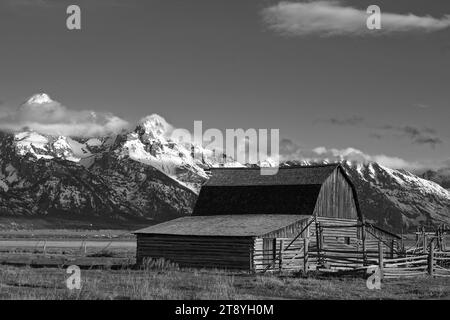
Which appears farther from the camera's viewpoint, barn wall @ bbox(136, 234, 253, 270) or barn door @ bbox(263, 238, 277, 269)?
barn door @ bbox(263, 238, 277, 269)

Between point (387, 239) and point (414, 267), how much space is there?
12406 mm

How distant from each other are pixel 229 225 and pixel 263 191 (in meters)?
6.45

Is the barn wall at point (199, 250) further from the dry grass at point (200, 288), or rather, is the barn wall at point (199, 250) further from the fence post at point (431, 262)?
the fence post at point (431, 262)

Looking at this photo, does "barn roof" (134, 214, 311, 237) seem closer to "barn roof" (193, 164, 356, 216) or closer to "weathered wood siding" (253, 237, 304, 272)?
"weathered wood siding" (253, 237, 304, 272)

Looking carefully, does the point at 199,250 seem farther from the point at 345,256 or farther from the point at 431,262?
the point at 431,262

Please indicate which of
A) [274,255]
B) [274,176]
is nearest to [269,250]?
[274,255]

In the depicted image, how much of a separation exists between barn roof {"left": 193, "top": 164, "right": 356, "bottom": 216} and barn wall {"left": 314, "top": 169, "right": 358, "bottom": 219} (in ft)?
1.73

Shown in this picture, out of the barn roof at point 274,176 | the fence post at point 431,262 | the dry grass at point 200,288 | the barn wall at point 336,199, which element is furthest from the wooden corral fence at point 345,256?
the barn roof at point 274,176

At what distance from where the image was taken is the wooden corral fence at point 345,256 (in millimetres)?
34594

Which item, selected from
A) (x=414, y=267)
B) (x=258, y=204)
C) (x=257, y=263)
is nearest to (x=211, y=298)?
(x=414, y=267)

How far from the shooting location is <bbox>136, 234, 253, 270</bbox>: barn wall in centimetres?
4125

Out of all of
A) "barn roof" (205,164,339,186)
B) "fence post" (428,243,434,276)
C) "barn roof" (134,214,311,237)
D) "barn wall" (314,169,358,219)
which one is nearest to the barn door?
"barn roof" (134,214,311,237)

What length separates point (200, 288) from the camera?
86.5ft
